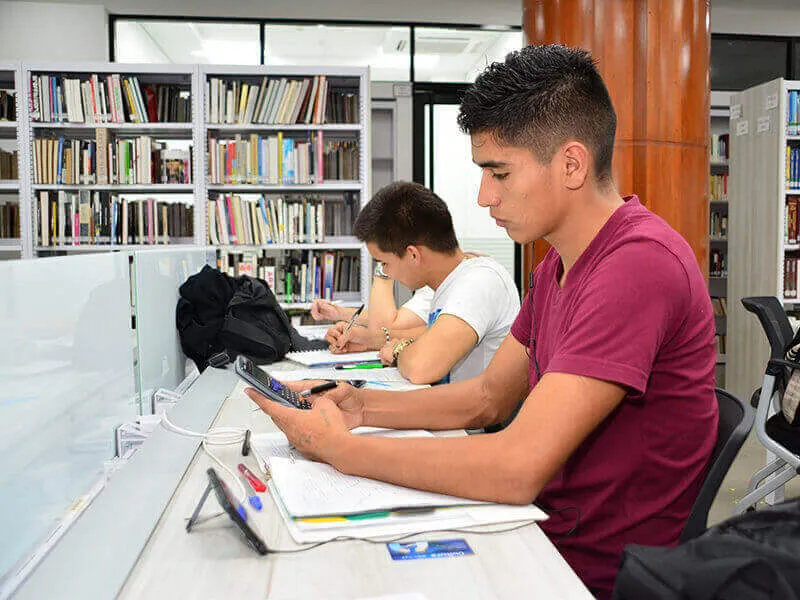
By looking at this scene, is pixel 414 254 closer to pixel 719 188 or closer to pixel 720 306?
pixel 720 306

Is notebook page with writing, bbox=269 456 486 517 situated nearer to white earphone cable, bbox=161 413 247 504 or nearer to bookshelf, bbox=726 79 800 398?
white earphone cable, bbox=161 413 247 504

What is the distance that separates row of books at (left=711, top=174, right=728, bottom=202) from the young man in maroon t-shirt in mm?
5256

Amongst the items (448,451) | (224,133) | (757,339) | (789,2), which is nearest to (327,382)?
(448,451)

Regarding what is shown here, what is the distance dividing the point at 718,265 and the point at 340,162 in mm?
3388

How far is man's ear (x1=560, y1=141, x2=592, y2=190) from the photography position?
1.18 meters

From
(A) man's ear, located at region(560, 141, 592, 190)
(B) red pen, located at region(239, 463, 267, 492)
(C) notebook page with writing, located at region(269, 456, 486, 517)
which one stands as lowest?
(B) red pen, located at region(239, 463, 267, 492)

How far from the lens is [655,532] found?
3.63 feet

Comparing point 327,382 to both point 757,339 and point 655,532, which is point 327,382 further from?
point 757,339

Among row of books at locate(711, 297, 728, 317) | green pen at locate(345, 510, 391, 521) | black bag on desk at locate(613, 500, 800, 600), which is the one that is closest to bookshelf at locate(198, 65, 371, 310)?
row of books at locate(711, 297, 728, 317)

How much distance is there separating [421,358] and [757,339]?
3.90 metres

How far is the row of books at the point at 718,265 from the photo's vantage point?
602cm

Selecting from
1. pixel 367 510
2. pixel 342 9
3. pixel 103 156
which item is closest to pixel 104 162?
pixel 103 156

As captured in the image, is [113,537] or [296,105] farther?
[296,105]

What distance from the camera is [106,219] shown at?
4.74m
